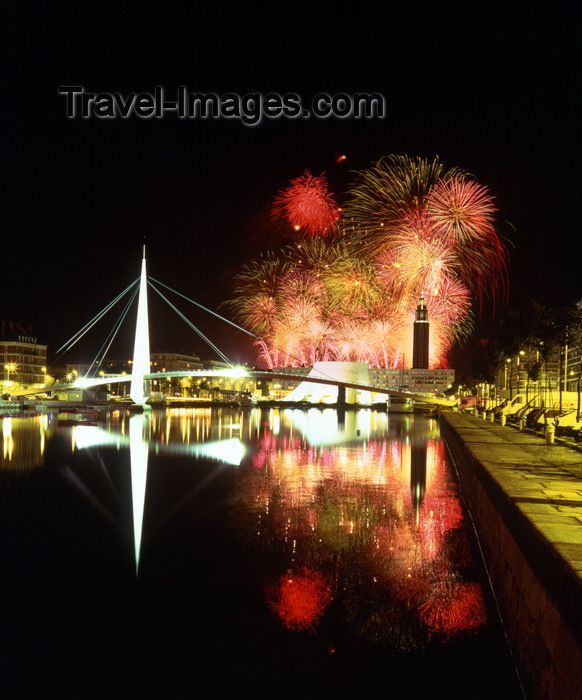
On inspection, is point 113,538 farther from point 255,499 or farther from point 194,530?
point 255,499

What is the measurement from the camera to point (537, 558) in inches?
265

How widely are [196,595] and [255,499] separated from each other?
7.33 m

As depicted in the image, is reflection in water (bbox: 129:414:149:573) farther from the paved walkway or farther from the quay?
the paved walkway

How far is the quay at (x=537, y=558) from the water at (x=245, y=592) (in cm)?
50

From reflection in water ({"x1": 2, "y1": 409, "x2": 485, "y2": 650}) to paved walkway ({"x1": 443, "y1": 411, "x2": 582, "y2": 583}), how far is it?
156cm

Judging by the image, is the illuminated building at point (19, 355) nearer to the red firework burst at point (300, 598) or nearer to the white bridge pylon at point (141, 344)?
the white bridge pylon at point (141, 344)

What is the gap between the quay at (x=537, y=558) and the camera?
5.44m

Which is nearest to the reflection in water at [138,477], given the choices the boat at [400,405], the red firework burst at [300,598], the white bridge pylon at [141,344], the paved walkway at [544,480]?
the red firework burst at [300,598]

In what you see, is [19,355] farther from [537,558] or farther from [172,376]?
[537,558]

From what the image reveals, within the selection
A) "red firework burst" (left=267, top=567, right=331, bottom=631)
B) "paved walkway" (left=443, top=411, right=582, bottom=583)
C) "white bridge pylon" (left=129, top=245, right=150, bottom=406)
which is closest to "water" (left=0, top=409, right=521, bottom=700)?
"red firework burst" (left=267, top=567, right=331, bottom=631)

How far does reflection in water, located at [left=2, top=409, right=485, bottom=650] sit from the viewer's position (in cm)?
907

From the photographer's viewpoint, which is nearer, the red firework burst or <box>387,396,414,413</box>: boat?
the red firework burst

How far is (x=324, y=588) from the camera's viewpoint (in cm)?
988

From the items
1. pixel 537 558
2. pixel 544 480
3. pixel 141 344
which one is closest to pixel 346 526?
pixel 544 480
